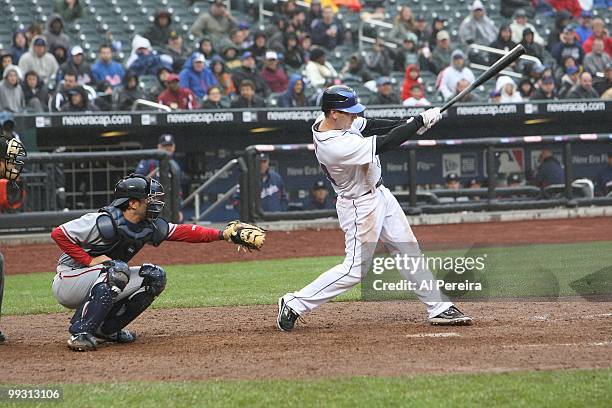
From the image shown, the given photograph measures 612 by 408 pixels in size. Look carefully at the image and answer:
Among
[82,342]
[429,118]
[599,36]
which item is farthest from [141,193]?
[599,36]

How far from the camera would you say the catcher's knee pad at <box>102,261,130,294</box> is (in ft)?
20.0

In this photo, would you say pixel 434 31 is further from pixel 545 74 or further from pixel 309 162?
pixel 309 162

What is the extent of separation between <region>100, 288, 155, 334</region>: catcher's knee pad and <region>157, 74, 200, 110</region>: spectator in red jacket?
345 inches

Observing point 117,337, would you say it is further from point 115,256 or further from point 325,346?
point 325,346

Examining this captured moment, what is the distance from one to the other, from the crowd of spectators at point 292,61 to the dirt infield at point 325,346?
24.7ft

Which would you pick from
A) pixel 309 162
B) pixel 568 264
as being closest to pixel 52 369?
pixel 568 264

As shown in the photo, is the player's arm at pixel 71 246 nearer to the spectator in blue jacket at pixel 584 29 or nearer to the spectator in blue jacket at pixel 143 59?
the spectator in blue jacket at pixel 143 59

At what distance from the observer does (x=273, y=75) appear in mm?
16531

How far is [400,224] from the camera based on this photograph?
268 inches

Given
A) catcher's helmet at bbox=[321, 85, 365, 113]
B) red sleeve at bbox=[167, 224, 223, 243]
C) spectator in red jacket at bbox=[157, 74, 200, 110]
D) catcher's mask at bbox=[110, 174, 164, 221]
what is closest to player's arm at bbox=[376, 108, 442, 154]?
catcher's helmet at bbox=[321, 85, 365, 113]

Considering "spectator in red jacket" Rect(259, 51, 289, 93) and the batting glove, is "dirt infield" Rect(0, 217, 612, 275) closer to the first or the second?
"spectator in red jacket" Rect(259, 51, 289, 93)

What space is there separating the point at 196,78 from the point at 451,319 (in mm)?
9749

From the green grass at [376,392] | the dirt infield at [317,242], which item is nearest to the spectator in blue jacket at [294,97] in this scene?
the dirt infield at [317,242]

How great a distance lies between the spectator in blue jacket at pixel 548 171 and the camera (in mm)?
15688
